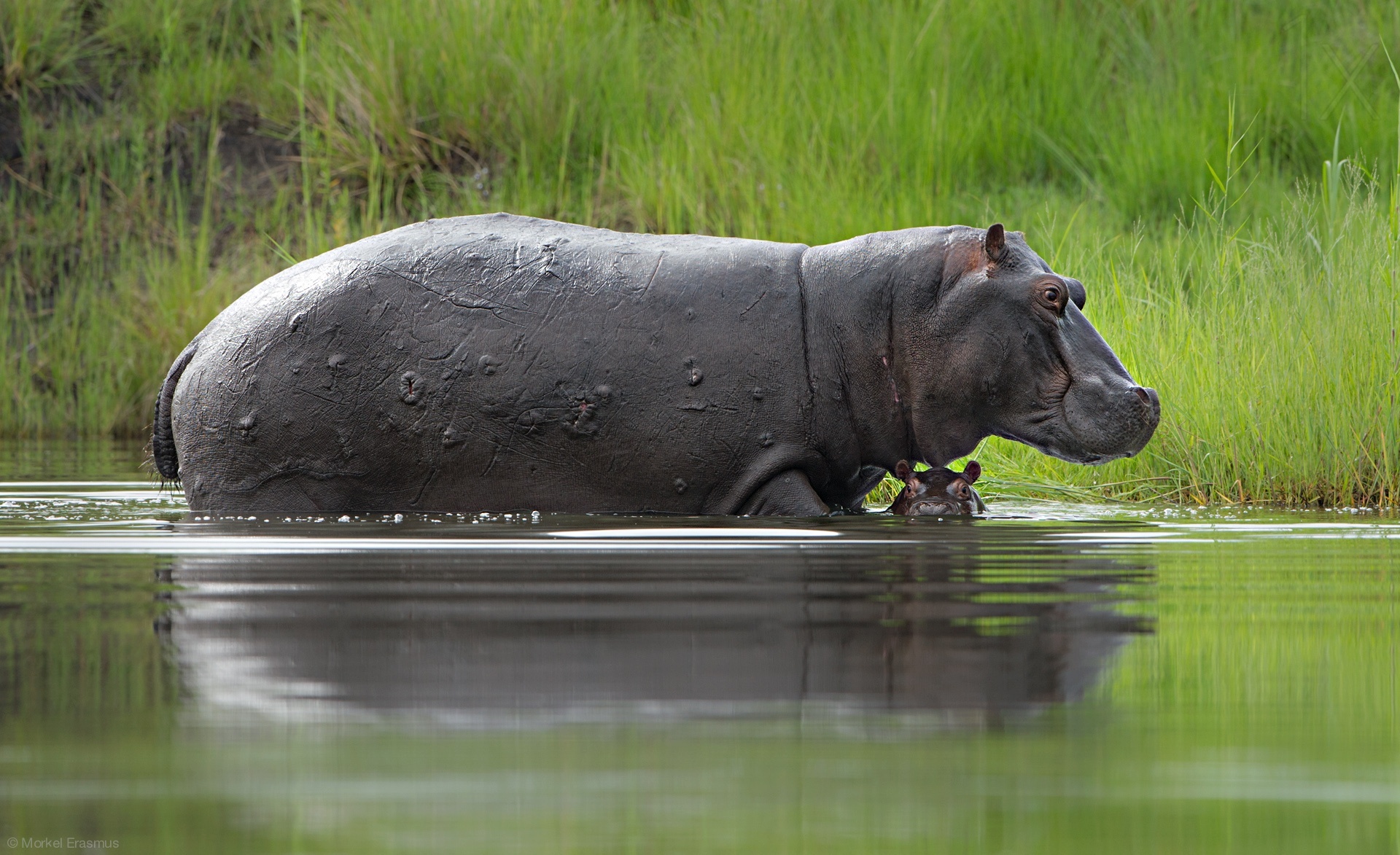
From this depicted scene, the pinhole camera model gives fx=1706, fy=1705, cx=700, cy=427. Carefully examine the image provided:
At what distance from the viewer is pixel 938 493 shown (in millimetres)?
5461

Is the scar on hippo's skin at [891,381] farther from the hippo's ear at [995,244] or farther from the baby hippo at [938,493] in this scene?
the hippo's ear at [995,244]

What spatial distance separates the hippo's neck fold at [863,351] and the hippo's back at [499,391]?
0.26 ft

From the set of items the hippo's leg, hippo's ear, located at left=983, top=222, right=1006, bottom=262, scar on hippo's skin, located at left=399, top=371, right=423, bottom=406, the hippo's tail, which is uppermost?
hippo's ear, located at left=983, top=222, right=1006, bottom=262

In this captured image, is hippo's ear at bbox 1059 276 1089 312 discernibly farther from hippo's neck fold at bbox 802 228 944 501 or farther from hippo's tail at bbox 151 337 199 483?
hippo's tail at bbox 151 337 199 483

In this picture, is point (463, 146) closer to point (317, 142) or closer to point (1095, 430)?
point (317, 142)

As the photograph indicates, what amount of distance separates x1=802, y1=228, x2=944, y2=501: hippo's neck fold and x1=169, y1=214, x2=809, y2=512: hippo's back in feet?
0.26

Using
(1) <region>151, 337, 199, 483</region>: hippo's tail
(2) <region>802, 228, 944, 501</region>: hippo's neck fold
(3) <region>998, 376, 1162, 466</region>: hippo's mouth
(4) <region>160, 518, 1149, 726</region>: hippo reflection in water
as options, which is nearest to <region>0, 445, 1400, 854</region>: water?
(4) <region>160, 518, 1149, 726</region>: hippo reflection in water

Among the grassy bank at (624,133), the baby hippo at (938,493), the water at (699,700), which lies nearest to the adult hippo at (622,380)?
the baby hippo at (938,493)

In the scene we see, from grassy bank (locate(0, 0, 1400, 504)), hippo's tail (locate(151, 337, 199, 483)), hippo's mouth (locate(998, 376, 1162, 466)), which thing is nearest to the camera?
hippo's mouth (locate(998, 376, 1162, 466))

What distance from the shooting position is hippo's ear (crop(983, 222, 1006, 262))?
546 centimetres

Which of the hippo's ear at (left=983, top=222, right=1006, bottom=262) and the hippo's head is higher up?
the hippo's ear at (left=983, top=222, right=1006, bottom=262)

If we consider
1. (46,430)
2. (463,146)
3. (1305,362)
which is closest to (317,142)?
(463,146)

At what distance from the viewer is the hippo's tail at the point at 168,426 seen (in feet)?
19.3

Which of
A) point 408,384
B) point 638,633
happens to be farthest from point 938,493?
point 638,633
